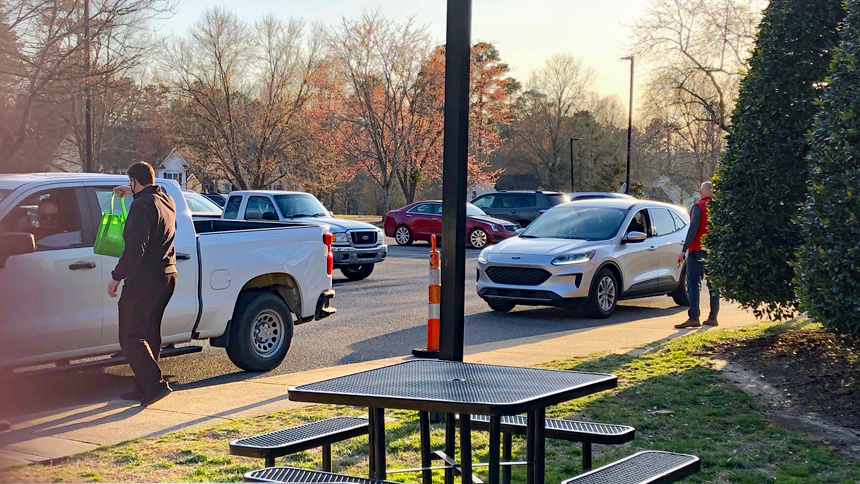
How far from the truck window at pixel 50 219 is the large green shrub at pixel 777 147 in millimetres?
6042

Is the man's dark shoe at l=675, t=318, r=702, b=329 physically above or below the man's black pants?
below

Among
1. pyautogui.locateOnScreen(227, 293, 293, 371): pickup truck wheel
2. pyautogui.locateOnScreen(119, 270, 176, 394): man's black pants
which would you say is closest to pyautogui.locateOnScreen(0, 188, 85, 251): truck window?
pyautogui.locateOnScreen(119, 270, 176, 394): man's black pants

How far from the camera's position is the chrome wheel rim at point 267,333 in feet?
29.4

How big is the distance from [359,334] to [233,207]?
26.9ft

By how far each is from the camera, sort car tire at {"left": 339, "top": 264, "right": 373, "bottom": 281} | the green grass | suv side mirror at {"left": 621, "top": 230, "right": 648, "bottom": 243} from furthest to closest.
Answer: car tire at {"left": 339, "top": 264, "right": 373, "bottom": 281} → suv side mirror at {"left": 621, "top": 230, "right": 648, "bottom": 243} → the green grass

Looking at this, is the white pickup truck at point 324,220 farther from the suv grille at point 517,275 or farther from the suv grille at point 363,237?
the suv grille at point 517,275

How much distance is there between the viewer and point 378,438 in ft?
13.4

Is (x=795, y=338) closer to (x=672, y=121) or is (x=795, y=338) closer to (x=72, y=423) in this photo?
(x=72, y=423)

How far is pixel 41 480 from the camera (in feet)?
16.9

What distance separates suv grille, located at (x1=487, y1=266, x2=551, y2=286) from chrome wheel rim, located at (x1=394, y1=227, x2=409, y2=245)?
16944 mm

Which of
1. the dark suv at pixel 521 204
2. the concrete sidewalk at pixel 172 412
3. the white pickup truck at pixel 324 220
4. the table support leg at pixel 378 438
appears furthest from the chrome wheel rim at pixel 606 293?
the dark suv at pixel 521 204

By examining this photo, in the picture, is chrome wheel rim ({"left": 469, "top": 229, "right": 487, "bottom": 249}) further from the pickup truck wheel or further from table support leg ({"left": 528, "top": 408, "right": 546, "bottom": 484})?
table support leg ({"left": 528, "top": 408, "right": 546, "bottom": 484})

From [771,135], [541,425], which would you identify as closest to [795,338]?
[771,135]

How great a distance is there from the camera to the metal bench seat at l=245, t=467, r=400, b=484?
3.73 m
